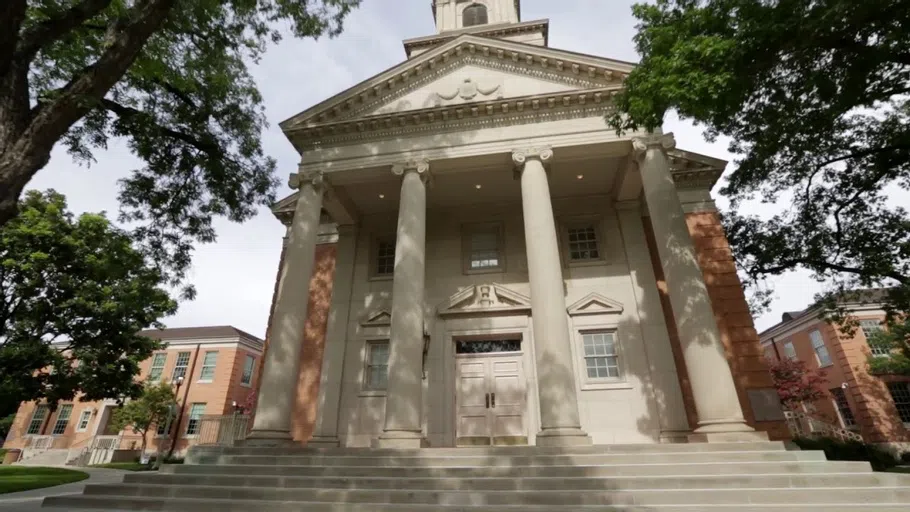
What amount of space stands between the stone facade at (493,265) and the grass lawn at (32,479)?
7.58m

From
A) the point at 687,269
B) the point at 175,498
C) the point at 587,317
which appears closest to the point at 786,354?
the point at 587,317

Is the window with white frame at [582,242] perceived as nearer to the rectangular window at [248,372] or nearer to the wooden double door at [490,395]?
the wooden double door at [490,395]

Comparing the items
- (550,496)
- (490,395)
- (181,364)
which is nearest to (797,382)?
(490,395)

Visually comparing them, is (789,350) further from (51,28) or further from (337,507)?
(51,28)

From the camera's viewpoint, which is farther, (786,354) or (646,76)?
(786,354)

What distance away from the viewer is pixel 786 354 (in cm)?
3312

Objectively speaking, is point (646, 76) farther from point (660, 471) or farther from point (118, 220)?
point (118, 220)

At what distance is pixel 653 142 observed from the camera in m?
11.4

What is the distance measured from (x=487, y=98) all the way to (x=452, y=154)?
7.60 ft

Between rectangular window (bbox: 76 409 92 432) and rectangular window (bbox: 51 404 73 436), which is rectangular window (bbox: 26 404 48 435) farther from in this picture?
rectangular window (bbox: 76 409 92 432)

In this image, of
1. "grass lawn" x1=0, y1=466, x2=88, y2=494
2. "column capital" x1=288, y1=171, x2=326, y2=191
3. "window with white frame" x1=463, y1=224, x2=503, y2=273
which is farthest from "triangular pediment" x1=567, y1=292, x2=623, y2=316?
"grass lawn" x1=0, y1=466, x2=88, y2=494

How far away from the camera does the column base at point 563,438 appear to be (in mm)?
8453

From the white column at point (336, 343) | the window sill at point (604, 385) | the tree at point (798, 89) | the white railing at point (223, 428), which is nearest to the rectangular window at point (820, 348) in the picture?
the tree at point (798, 89)

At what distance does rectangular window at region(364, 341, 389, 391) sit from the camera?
13.9 metres
